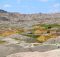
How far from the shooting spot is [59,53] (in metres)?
17.9

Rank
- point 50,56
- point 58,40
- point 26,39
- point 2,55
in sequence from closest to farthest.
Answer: point 50,56 → point 2,55 → point 58,40 → point 26,39

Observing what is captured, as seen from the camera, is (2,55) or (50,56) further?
(2,55)

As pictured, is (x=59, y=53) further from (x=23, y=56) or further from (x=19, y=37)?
(x=19, y=37)

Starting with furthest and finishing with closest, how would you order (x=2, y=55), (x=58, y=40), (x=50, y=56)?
(x=58, y=40) < (x=2, y=55) < (x=50, y=56)

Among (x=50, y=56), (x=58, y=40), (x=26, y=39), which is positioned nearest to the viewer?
(x=50, y=56)

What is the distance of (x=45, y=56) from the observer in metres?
17.0

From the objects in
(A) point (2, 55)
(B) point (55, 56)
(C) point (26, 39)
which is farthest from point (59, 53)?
(C) point (26, 39)

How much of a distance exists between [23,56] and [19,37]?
90.8 feet

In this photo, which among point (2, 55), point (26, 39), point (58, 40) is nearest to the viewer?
point (2, 55)

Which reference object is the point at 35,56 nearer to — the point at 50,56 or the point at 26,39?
the point at 50,56

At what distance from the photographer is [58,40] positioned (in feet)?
121

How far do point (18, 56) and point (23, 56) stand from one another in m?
0.33

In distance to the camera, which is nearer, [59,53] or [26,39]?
[59,53]

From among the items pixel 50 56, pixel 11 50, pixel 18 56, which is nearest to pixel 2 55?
pixel 11 50
